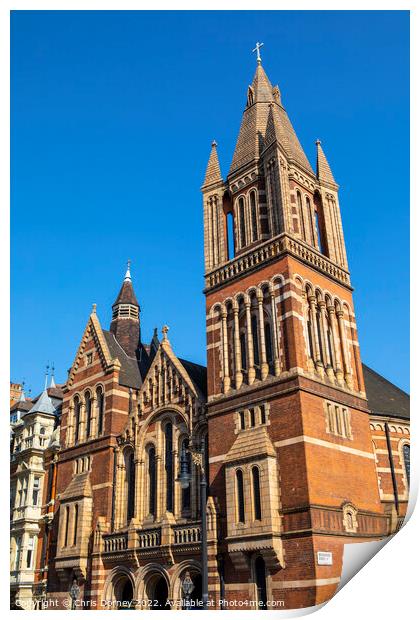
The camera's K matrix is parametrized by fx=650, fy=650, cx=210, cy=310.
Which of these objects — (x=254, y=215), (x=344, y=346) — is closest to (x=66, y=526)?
(x=344, y=346)

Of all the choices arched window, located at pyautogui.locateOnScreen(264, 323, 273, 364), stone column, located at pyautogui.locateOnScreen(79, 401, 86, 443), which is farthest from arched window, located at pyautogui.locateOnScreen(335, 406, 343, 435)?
stone column, located at pyautogui.locateOnScreen(79, 401, 86, 443)

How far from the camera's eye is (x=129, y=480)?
34.2 m

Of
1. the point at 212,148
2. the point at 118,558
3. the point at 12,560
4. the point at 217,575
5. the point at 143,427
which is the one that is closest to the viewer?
the point at 217,575

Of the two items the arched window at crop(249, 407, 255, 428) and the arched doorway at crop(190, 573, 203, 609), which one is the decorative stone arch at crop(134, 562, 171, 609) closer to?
the arched doorway at crop(190, 573, 203, 609)

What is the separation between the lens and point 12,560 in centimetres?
4106

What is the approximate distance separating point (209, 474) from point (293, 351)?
6886 millimetres

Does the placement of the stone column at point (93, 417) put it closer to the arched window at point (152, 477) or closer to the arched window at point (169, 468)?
the arched window at point (152, 477)

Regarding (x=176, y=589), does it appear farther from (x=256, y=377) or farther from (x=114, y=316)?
(x=114, y=316)

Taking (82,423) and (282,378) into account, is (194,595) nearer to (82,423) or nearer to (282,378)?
(282,378)

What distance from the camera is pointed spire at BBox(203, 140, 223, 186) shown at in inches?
1414

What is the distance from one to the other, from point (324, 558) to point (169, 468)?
10.5 meters

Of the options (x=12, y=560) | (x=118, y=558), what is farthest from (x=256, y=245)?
→ (x=12, y=560)

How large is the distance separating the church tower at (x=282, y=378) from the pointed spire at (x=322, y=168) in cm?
9

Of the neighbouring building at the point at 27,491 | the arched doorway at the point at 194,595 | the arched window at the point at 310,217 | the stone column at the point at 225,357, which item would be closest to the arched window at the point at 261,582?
the arched doorway at the point at 194,595
